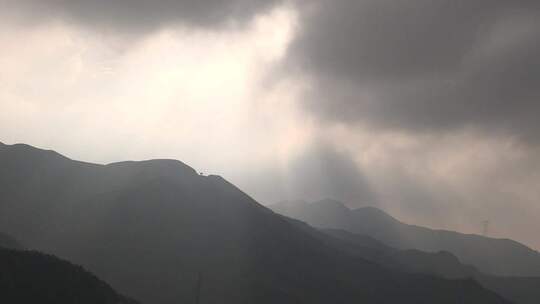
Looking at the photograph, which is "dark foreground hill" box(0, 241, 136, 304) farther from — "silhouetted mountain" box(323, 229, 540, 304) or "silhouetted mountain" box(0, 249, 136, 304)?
"silhouetted mountain" box(323, 229, 540, 304)

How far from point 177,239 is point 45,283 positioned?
160 ft

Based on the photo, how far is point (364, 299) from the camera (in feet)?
308

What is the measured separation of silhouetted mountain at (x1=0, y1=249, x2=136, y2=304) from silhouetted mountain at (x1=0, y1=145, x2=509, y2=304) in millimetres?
30416

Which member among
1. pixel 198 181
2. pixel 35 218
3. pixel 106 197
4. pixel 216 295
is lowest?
pixel 216 295

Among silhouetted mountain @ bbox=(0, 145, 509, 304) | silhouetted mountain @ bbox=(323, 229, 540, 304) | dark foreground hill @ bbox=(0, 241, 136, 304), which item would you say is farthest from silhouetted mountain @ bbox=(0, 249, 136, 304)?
silhouetted mountain @ bbox=(323, 229, 540, 304)

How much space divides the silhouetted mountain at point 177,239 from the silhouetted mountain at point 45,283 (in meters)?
30.4

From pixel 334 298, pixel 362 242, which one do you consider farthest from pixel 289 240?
pixel 362 242

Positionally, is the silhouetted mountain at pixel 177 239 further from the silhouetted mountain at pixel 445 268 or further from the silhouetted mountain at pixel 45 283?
the silhouetted mountain at pixel 445 268

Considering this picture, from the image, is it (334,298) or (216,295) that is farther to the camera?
(334,298)

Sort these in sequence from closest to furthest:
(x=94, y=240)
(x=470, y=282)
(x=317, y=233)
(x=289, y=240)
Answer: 1. (x=94, y=240)
2. (x=289, y=240)
3. (x=470, y=282)
4. (x=317, y=233)

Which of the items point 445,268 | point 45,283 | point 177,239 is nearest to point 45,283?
point 45,283

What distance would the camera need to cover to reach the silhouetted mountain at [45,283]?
115ft

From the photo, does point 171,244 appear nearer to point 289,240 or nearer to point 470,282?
point 289,240

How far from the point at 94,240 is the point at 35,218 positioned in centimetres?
→ 1767
